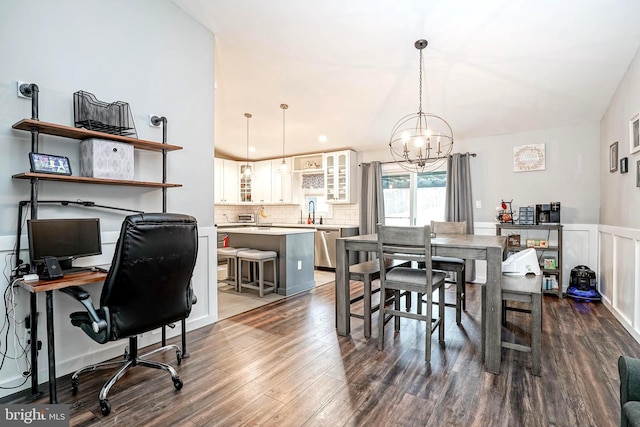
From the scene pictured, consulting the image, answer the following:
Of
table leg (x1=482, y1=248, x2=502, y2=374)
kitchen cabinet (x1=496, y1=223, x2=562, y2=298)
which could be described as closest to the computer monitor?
table leg (x1=482, y1=248, x2=502, y2=374)

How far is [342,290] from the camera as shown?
2877mm

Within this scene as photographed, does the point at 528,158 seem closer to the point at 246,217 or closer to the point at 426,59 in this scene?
the point at 426,59

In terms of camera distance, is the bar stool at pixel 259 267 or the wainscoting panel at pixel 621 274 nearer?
the wainscoting panel at pixel 621 274

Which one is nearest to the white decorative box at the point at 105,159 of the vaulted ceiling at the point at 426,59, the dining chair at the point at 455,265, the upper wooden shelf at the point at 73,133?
the upper wooden shelf at the point at 73,133

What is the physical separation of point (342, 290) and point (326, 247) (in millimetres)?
3101

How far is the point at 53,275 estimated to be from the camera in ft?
6.07

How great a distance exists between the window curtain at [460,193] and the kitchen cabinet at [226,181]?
467cm

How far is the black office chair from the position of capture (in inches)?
66.7

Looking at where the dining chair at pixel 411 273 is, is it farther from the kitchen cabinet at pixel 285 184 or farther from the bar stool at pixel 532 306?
the kitchen cabinet at pixel 285 184

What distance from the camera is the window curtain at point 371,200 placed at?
579cm

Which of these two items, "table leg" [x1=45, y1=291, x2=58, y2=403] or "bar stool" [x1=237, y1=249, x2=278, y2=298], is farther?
"bar stool" [x1=237, y1=249, x2=278, y2=298]

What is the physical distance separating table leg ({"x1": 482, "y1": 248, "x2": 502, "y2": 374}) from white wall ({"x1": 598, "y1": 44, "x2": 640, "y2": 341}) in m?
1.49

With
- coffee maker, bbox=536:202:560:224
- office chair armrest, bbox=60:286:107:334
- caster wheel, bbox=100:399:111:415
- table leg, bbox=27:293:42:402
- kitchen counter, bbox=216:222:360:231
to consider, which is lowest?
caster wheel, bbox=100:399:111:415

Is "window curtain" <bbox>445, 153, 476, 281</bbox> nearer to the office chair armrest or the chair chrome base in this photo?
the chair chrome base
